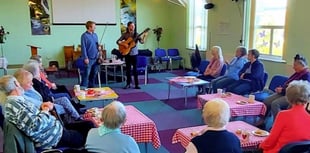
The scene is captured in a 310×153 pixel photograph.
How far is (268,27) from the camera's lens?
621 centimetres

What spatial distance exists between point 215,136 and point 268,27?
4.99 metres

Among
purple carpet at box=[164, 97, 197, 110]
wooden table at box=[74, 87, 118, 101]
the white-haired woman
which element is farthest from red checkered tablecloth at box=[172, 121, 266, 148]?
the white-haired woman

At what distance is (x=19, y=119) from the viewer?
7.34 ft

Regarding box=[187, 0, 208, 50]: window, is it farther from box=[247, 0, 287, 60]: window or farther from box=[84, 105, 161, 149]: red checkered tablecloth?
box=[84, 105, 161, 149]: red checkered tablecloth

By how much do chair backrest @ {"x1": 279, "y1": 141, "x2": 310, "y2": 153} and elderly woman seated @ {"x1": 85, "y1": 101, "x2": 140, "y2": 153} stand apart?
114 cm

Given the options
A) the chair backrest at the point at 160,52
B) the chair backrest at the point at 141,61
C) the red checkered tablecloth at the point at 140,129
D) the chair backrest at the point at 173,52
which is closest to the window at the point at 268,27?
the chair backrest at the point at 141,61

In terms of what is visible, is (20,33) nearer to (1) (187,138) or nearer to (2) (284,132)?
(1) (187,138)

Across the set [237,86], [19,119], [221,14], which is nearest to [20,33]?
[221,14]

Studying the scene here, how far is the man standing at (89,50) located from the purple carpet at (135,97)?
0.80 metres

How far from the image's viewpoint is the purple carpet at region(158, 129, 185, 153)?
3.52 metres

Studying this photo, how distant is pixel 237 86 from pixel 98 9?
582cm

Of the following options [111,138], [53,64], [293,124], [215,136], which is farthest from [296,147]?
[53,64]

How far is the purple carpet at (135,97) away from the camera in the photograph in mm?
5922

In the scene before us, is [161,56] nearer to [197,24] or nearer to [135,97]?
[197,24]
